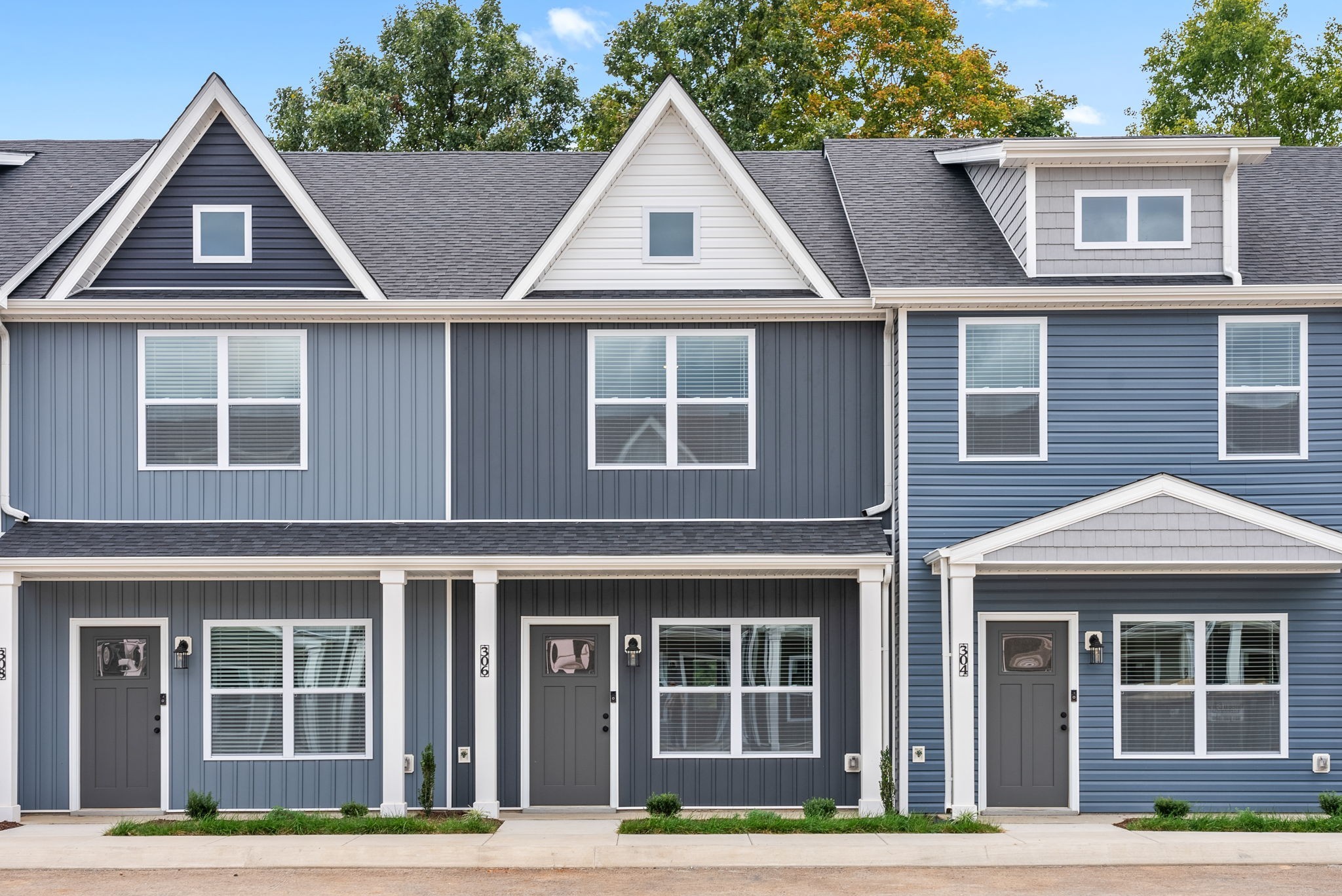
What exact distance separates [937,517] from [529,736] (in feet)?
18.1

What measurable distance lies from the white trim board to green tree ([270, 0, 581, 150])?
793 inches

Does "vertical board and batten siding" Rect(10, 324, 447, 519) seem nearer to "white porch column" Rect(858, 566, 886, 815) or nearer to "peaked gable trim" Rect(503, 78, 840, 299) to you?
"peaked gable trim" Rect(503, 78, 840, 299)

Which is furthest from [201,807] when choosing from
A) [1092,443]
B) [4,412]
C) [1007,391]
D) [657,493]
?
[1092,443]

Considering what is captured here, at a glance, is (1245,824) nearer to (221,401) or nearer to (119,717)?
(221,401)

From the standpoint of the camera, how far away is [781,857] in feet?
42.7

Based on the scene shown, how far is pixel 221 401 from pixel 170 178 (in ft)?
9.37

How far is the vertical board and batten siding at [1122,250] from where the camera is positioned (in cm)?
1622

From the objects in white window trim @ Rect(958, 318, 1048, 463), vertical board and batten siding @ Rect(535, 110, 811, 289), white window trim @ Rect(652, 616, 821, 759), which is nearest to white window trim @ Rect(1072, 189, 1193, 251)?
white window trim @ Rect(958, 318, 1048, 463)

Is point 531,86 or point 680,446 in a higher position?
point 531,86

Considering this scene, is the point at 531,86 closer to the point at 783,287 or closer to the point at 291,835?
the point at 783,287

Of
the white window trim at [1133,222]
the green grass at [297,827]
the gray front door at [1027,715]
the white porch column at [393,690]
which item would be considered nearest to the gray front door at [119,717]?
the green grass at [297,827]

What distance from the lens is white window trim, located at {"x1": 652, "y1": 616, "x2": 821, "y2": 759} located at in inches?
630

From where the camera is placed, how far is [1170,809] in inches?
587

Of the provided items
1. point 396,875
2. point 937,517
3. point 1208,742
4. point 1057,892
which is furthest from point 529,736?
point 1208,742
